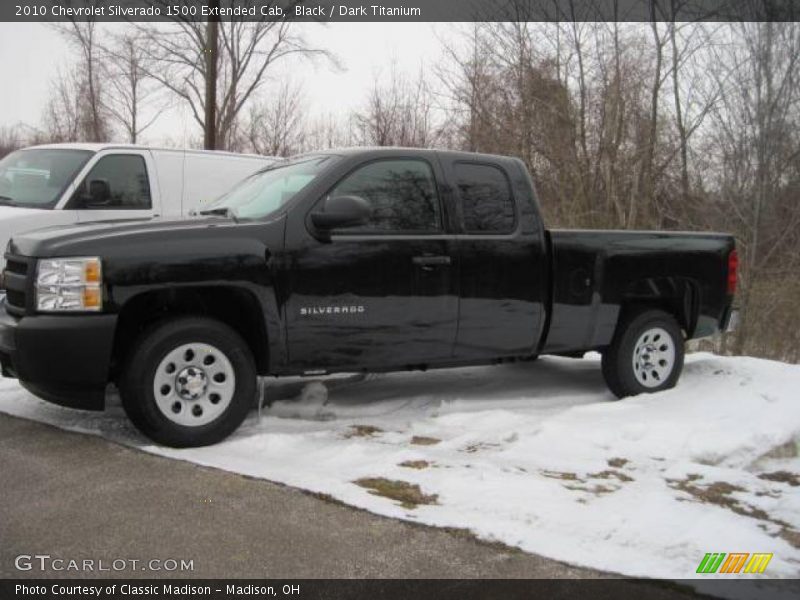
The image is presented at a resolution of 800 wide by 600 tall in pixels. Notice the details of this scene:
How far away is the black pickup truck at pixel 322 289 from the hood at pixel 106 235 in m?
0.01

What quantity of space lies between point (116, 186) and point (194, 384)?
15.5ft

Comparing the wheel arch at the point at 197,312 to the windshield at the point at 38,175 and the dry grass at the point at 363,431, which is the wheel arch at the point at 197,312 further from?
the windshield at the point at 38,175

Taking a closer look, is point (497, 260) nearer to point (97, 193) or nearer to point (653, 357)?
point (653, 357)

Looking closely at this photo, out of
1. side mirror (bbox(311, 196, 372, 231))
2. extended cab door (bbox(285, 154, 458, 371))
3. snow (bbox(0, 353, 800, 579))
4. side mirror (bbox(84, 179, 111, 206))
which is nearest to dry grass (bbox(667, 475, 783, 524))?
snow (bbox(0, 353, 800, 579))

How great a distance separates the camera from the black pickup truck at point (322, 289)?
166 inches

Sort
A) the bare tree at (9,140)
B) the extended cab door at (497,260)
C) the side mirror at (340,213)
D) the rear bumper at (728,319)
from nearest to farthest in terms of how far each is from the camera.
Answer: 1. the side mirror at (340,213)
2. the extended cab door at (497,260)
3. the rear bumper at (728,319)
4. the bare tree at (9,140)

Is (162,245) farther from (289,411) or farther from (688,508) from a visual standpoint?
(688,508)

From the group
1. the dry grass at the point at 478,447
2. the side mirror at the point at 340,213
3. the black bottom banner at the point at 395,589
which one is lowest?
the black bottom banner at the point at 395,589

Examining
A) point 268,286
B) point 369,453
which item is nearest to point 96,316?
point 268,286

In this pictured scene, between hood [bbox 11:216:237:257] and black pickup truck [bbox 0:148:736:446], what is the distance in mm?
13

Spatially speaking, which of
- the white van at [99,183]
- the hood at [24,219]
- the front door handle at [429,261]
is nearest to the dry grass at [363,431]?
the front door handle at [429,261]

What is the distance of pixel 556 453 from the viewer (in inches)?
178

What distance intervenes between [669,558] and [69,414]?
4032mm

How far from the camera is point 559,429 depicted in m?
4.88
